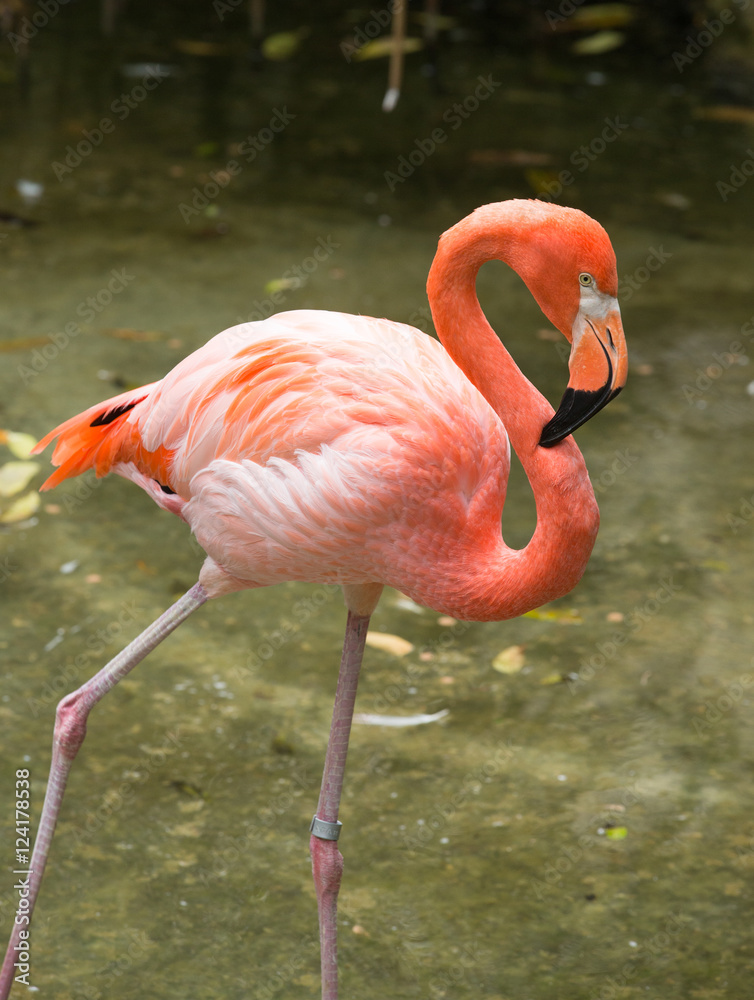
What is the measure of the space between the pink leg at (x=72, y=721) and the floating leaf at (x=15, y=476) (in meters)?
1.57

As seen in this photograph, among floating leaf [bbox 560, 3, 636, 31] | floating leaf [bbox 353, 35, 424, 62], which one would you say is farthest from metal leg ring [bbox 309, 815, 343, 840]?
floating leaf [bbox 560, 3, 636, 31]

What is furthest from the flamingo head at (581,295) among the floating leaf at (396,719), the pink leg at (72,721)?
the floating leaf at (396,719)

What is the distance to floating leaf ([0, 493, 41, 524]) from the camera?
3.74 meters

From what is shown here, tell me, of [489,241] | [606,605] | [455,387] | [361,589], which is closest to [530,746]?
[606,605]

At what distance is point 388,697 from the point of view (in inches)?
127

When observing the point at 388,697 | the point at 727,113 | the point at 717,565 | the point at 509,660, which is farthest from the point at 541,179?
the point at 388,697

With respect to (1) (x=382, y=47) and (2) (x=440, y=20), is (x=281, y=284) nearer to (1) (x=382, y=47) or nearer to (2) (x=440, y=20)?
(1) (x=382, y=47)

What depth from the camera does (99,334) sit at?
471 cm

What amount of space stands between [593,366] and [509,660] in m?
1.60

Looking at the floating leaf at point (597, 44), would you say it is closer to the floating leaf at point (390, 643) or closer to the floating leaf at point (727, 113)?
the floating leaf at point (727, 113)

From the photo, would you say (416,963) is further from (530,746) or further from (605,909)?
(530,746)

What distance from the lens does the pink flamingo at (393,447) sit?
194 centimetres

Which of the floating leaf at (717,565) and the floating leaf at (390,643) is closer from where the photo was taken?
the floating leaf at (390,643)

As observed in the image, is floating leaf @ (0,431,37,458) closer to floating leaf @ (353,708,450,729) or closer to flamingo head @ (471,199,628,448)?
floating leaf @ (353,708,450,729)
